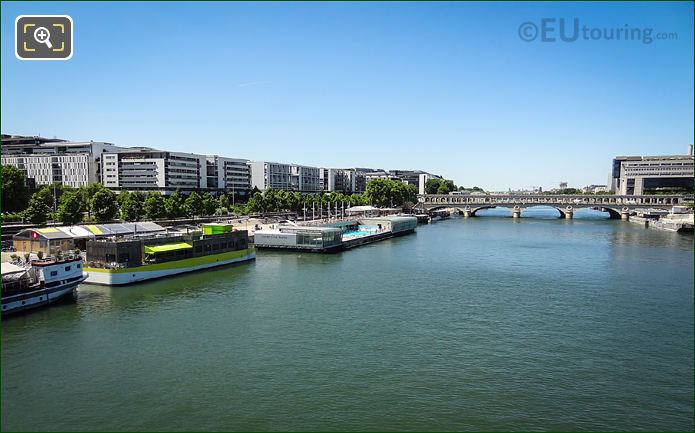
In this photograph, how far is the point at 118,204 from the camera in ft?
174

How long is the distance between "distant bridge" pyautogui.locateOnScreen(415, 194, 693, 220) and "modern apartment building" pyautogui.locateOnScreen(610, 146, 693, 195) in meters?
21.8

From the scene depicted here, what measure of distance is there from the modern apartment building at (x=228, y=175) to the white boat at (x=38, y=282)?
6233 cm

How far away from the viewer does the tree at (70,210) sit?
40816mm

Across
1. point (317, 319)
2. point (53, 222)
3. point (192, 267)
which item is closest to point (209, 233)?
point (192, 267)

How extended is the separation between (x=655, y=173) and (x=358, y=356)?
430 ft

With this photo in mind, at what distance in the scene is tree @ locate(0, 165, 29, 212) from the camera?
144ft

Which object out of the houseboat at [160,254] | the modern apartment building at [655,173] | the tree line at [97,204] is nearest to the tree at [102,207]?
the tree line at [97,204]

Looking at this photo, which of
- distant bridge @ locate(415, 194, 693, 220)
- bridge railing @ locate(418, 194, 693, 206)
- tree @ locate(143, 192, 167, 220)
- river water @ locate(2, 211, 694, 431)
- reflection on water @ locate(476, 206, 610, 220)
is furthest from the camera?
reflection on water @ locate(476, 206, 610, 220)

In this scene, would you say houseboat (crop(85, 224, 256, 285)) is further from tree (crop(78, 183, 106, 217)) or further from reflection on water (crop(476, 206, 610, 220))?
reflection on water (crop(476, 206, 610, 220))

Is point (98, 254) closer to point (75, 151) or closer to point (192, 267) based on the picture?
point (192, 267)

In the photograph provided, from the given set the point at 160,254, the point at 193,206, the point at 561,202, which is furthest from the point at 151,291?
the point at 561,202

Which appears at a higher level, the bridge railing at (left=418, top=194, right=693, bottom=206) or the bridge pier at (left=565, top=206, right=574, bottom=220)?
the bridge railing at (left=418, top=194, right=693, bottom=206)

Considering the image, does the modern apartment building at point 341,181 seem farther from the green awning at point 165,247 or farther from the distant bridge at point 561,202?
the green awning at point 165,247

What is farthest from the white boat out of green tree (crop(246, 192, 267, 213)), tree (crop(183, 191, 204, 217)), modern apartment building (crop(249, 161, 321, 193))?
modern apartment building (crop(249, 161, 321, 193))
